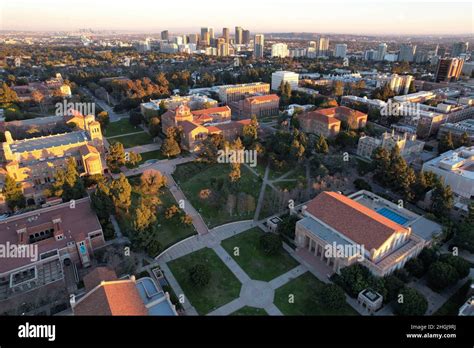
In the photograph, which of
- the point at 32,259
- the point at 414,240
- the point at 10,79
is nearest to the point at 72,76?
the point at 10,79

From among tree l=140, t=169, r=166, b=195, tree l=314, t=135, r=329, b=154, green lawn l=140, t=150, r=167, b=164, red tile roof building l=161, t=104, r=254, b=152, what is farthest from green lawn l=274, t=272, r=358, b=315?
green lawn l=140, t=150, r=167, b=164

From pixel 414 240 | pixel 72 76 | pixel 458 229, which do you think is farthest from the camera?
pixel 72 76

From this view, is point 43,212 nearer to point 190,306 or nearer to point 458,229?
point 190,306

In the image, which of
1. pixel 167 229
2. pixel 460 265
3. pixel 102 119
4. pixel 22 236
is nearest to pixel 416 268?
pixel 460 265

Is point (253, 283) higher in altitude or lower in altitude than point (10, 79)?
lower

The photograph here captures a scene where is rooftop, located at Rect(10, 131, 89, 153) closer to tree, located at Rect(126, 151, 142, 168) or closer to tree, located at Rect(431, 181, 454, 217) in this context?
tree, located at Rect(126, 151, 142, 168)

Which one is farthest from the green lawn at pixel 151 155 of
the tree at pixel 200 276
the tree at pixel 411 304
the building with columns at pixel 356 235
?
the tree at pixel 411 304
